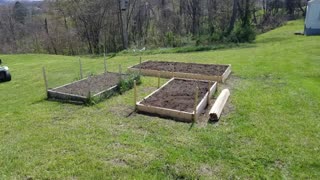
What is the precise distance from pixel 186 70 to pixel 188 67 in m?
0.41

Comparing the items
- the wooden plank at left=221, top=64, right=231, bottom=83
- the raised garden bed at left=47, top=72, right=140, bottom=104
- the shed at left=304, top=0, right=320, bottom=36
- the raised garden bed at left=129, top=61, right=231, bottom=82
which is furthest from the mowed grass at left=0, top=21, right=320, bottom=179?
the shed at left=304, top=0, right=320, bottom=36

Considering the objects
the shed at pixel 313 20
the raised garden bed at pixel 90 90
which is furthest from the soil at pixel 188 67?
the shed at pixel 313 20

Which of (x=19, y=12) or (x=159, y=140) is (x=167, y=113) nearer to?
(x=159, y=140)

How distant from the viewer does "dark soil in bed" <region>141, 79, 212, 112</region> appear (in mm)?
5480

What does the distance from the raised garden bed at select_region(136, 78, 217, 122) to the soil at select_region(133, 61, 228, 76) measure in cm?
135

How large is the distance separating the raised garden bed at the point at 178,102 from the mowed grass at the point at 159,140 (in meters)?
0.24

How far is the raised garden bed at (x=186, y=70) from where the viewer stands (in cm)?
770

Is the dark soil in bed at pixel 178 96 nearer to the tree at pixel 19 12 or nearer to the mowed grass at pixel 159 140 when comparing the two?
the mowed grass at pixel 159 140

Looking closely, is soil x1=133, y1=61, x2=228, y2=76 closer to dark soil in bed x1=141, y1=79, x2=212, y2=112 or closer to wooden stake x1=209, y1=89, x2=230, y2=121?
dark soil in bed x1=141, y1=79, x2=212, y2=112

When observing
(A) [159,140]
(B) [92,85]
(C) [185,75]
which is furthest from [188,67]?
(A) [159,140]

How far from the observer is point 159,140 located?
4191 mm

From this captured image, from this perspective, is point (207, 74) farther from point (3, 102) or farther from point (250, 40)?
point (250, 40)

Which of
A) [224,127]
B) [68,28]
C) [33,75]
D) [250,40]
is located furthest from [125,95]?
[68,28]

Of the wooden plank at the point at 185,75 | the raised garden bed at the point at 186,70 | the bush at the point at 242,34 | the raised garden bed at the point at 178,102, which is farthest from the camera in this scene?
the bush at the point at 242,34
